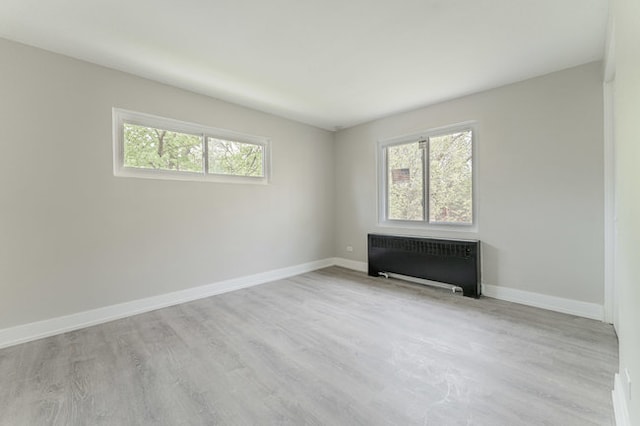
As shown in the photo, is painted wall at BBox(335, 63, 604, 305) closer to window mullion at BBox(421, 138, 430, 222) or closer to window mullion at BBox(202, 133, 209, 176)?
window mullion at BBox(421, 138, 430, 222)

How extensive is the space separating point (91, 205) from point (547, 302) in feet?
16.5

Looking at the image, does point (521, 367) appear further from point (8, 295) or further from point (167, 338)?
point (8, 295)

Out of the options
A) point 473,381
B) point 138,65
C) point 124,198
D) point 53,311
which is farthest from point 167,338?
point 138,65

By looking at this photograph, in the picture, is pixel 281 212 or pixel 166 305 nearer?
pixel 166 305

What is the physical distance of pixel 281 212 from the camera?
4.50 metres

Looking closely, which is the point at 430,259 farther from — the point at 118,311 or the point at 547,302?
the point at 118,311

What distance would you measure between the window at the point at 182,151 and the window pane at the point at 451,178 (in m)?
2.61

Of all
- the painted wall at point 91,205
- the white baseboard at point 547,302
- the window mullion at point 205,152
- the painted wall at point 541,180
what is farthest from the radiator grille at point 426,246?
the window mullion at point 205,152

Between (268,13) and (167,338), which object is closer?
(268,13)

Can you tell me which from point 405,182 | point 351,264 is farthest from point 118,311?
point 405,182

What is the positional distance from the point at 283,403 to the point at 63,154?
3012 millimetres

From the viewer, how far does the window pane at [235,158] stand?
3735 mm

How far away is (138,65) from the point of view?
2.80 metres

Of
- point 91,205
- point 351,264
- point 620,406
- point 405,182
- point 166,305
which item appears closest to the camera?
point 620,406
